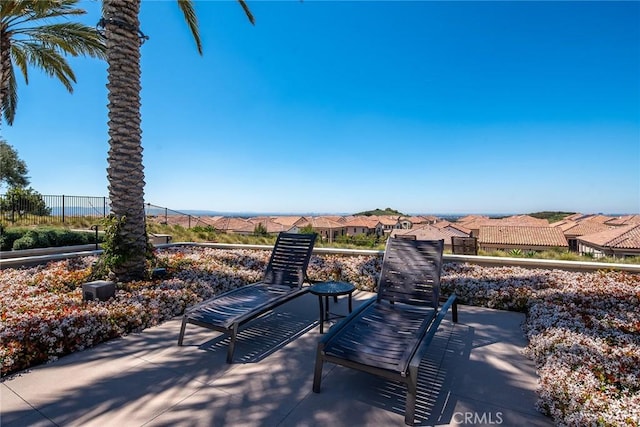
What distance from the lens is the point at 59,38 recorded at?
33.0 ft

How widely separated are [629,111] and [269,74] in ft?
70.3

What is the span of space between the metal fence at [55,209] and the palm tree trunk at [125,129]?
9003mm

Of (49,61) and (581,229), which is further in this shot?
(581,229)

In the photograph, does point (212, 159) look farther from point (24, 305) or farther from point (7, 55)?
point (24, 305)

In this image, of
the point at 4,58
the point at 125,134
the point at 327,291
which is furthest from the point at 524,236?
the point at 4,58

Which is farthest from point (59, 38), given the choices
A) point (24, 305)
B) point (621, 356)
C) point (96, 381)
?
point (621, 356)

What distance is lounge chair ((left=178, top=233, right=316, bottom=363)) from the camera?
3785mm

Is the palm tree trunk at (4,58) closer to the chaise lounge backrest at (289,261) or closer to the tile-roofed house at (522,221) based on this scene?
the chaise lounge backrest at (289,261)

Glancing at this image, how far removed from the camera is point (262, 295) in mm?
4863

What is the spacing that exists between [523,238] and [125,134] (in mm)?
36542

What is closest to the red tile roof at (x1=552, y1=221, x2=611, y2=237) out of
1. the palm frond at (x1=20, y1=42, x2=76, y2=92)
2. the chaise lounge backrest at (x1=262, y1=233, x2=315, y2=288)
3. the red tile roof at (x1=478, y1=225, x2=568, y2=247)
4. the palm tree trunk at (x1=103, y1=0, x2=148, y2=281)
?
the red tile roof at (x1=478, y1=225, x2=568, y2=247)

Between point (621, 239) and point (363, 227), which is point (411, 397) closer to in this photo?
point (621, 239)

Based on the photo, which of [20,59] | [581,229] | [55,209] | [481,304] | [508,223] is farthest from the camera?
[508,223]

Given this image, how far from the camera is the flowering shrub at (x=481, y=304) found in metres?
2.67
